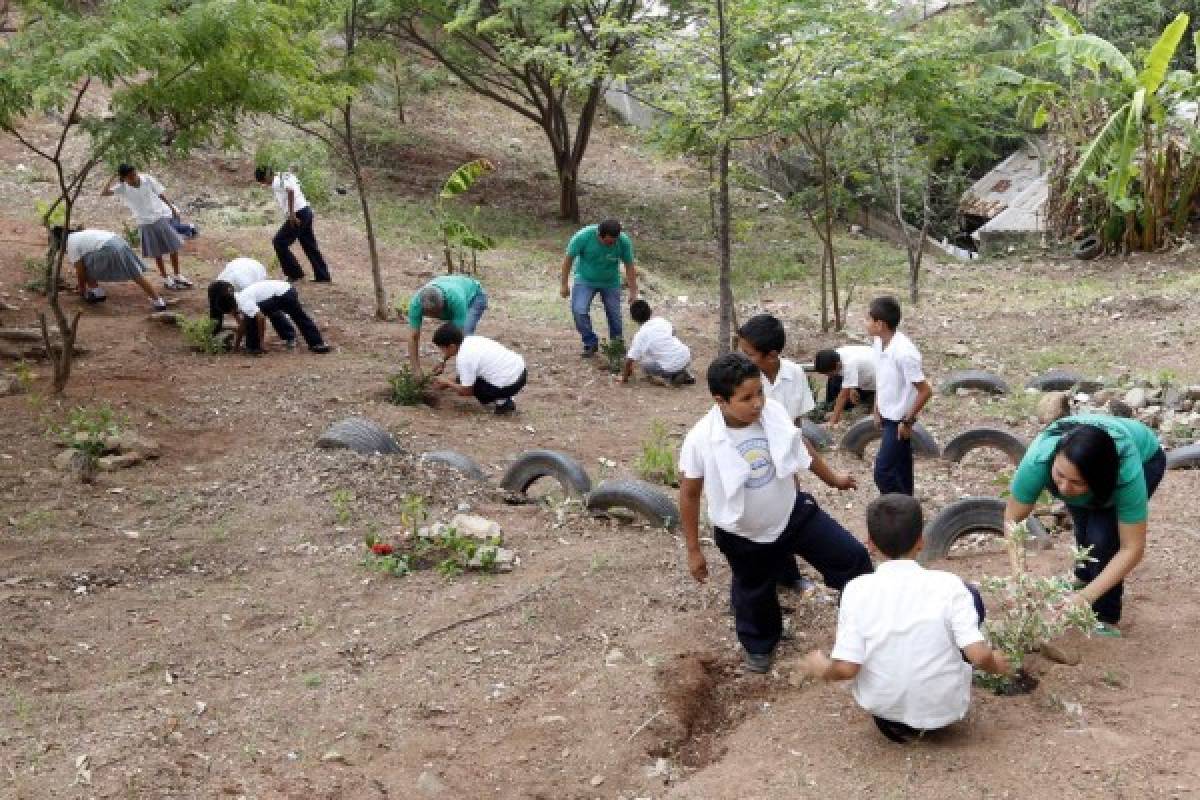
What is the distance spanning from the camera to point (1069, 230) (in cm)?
1853

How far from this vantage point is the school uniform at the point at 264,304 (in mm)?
10477

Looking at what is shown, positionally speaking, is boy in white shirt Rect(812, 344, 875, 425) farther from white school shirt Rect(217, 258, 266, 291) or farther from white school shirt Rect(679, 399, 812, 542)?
white school shirt Rect(217, 258, 266, 291)

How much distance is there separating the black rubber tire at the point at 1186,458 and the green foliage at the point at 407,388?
18.4ft

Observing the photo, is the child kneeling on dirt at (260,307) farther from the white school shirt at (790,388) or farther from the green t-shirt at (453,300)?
the white school shirt at (790,388)

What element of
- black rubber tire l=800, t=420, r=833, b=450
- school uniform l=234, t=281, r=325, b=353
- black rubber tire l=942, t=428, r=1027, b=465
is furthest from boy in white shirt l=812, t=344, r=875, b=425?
school uniform l=234, t=281, r=325, b=353

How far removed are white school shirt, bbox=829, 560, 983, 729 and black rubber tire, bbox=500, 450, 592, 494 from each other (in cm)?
365

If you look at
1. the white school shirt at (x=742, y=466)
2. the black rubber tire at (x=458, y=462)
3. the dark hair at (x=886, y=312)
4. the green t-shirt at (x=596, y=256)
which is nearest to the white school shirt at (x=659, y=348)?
the green t-shirt at (x=596, y=256)

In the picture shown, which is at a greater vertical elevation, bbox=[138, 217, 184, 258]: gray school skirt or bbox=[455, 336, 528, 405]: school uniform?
bbox=[138, 217, 184, 258]: gray school skirt

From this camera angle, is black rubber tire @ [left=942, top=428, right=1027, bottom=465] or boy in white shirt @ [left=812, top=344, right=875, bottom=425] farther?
boy in white shirt @ [left=812, top=344, right=875, bottom=425]

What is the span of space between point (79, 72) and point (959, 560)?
6003 mm

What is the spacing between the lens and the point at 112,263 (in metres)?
11.2

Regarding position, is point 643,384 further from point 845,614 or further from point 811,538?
point 845,614

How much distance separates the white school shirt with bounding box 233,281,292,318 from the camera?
34.3 ft

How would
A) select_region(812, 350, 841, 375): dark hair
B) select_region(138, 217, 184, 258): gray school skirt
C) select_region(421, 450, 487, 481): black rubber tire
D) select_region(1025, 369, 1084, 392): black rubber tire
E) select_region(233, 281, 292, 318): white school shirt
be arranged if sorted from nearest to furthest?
select_region(421, 450, 487, 481): black rubber tire → select_region(812, 350, 841, 375): dark hair → select_region(233, 281, 292, 318): white school shirt → select_region(1025, 369, 1084, 392): black rubber tire → select_region(138, 217, 184, 258): gray school skirt
